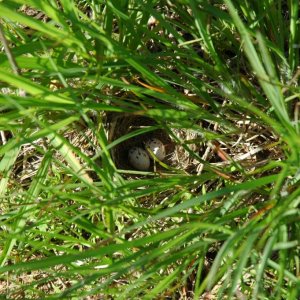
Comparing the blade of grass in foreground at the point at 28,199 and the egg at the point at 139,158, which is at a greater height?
the blade of grass in foreground at the point at 28,199

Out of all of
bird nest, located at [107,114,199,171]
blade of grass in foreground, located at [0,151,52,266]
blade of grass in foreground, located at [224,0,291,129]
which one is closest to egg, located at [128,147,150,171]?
bird nest, located at [107,114,199,171]

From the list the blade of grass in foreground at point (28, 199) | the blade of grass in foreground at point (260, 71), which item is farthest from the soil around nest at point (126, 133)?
the blade of grass in foreground at point (260, 71)

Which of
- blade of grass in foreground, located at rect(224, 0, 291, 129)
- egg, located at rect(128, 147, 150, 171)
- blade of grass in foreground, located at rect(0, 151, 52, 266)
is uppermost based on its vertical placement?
blade of grass in foreground, located at rect(224, 0, 291, 129)

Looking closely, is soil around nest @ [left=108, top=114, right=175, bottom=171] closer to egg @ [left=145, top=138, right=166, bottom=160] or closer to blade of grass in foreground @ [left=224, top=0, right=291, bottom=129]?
egg @ [left=145, top=138, right=166, bottom=160]

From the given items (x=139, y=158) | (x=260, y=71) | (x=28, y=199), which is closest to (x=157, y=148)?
(x=139, y=158)

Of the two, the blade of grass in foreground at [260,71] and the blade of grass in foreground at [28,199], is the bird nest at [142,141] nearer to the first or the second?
the blade of grass in foreground at [28,199]

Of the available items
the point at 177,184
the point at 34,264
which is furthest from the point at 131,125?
the point at 34,264
